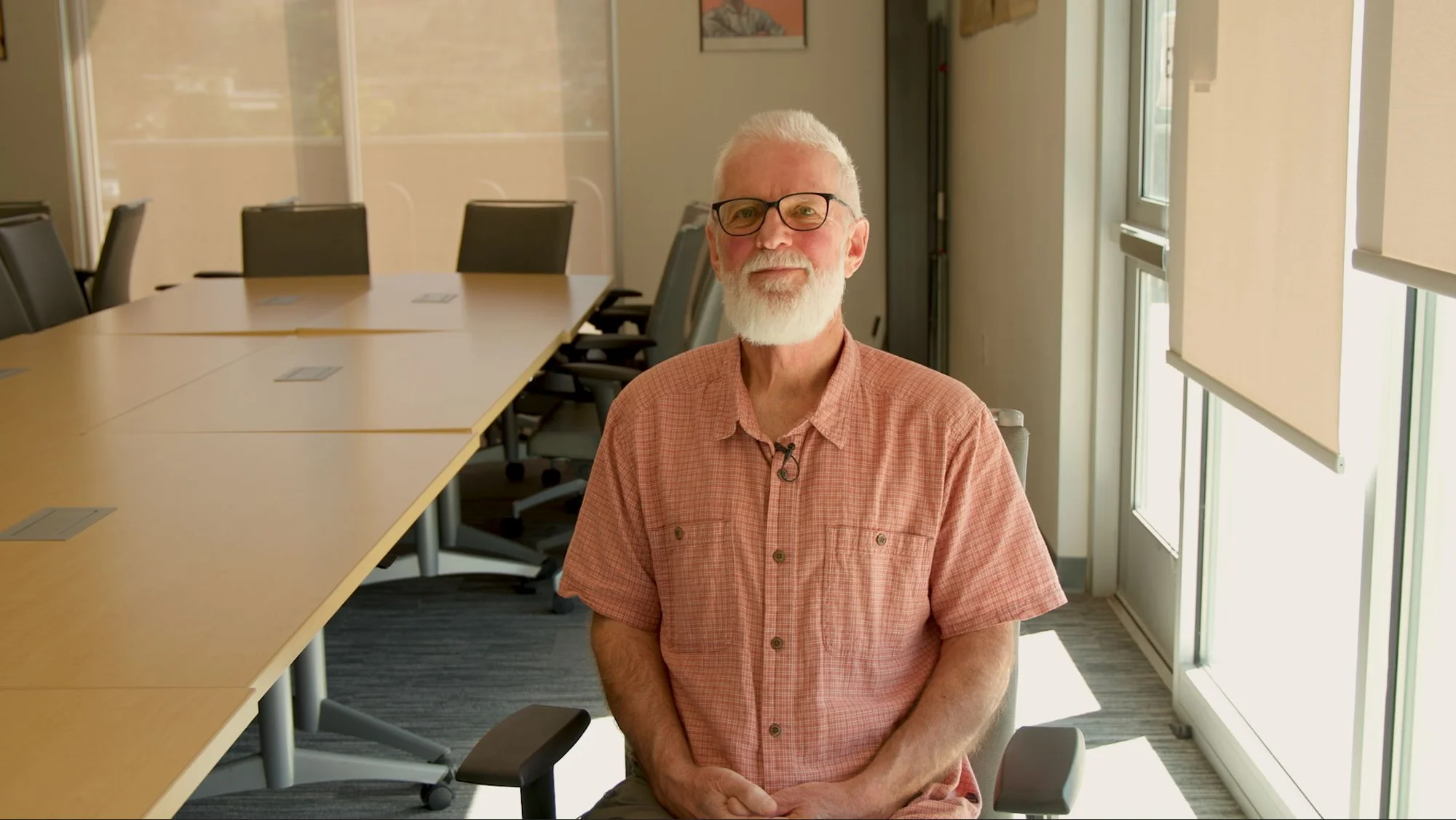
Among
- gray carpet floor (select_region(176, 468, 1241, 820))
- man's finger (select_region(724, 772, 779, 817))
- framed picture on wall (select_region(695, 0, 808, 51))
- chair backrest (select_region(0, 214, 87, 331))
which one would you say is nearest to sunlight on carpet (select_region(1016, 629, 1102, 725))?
gray carpet floor (select_region(176, 468, 1241, 820))

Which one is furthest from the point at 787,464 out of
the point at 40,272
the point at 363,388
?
the point at 40,272

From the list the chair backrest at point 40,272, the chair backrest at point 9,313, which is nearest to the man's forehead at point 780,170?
the chair backrest at point 9,313

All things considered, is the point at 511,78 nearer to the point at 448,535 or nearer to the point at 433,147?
the point at 433,147

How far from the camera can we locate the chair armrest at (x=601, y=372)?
4168 mm

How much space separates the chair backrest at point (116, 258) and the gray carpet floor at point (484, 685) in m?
2.38

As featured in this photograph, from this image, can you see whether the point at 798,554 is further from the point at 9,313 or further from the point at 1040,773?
the point at 9,313

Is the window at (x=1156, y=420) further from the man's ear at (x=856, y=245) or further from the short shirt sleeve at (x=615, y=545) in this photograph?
the short shirt sleeve at (x=615, y=545)

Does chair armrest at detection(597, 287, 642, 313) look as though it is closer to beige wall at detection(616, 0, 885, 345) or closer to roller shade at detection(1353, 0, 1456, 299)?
beige wall at detection(616, 0, 885, 345)

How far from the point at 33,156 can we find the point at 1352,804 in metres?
7.70

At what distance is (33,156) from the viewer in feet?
26.2

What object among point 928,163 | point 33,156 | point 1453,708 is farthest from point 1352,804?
point 33,156

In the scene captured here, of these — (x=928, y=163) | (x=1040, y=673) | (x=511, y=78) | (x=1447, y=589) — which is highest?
(x=511, y=78)

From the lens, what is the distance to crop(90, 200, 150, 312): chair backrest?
6105 mm

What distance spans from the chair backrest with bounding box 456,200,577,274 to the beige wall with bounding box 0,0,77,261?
9.55ft
